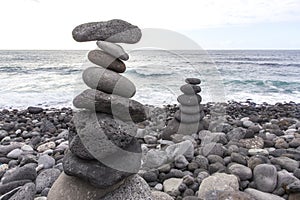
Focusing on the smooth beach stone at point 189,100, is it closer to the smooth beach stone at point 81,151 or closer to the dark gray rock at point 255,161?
the dark gray rock at point 255,161

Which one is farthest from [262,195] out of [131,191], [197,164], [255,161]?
[131,191]

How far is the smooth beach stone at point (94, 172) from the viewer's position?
10.5ft

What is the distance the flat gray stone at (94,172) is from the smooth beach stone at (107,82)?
0.77 m

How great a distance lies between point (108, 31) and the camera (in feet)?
10.8

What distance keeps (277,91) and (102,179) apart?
18.8 meters

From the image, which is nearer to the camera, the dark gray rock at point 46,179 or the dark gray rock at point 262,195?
the dark gray rock at point 262,195

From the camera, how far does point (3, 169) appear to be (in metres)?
5.39

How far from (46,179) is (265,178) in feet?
10.2

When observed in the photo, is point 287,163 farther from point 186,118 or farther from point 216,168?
point 186,118

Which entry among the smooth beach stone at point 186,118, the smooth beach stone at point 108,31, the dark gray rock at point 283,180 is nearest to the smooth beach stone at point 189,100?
the smooth beach stone at point 186,118

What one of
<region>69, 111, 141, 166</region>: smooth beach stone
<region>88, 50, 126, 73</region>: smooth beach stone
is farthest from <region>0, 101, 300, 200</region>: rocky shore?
<region>88, 50, 126, 73</region>: smooth beach stone

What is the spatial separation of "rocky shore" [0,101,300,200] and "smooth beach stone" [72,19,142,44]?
0.94 meters

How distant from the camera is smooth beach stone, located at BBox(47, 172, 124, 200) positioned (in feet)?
10.9

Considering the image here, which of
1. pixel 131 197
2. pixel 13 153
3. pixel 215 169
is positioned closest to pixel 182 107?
pixel 215 169
